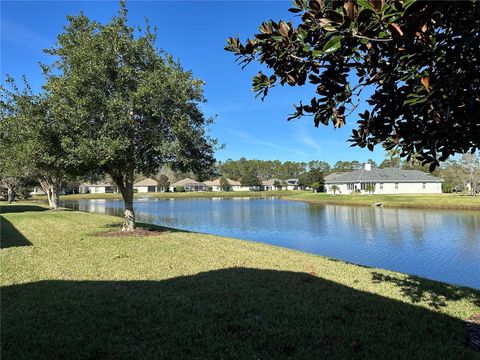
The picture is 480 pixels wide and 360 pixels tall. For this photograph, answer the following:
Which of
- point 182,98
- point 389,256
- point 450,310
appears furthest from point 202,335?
point 389,256

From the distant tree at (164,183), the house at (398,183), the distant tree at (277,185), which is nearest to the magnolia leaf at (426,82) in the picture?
the house at (398,183)

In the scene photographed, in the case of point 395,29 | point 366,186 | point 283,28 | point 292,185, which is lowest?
point 366,186

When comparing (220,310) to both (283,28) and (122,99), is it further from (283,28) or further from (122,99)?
(122,99)

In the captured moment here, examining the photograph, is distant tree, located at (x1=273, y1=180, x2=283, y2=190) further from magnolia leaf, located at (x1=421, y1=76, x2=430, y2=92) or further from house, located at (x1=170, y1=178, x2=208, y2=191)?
magnolia leaf, located at (x1=421, y1=76, x2=430, y2=92)

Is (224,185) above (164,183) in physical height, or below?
below

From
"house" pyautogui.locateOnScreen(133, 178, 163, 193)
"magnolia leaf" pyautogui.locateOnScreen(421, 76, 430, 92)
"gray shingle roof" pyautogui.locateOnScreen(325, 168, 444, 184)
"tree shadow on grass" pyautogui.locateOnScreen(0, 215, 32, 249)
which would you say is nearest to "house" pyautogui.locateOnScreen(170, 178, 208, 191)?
"house" pyautogui.locateOnScreen(133, 178, 163, 193)

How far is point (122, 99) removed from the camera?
1352 cm

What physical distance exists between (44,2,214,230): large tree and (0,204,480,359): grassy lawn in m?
4.90

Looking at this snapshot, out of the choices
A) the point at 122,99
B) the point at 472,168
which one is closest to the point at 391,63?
the point at 122,99

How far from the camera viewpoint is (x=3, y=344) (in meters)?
4.48

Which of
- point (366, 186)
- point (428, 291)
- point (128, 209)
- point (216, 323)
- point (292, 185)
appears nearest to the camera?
point (216, 323)

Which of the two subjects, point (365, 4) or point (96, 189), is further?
point (96, 189)

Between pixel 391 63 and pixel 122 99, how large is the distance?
1148 cm

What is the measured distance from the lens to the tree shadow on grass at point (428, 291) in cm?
699
